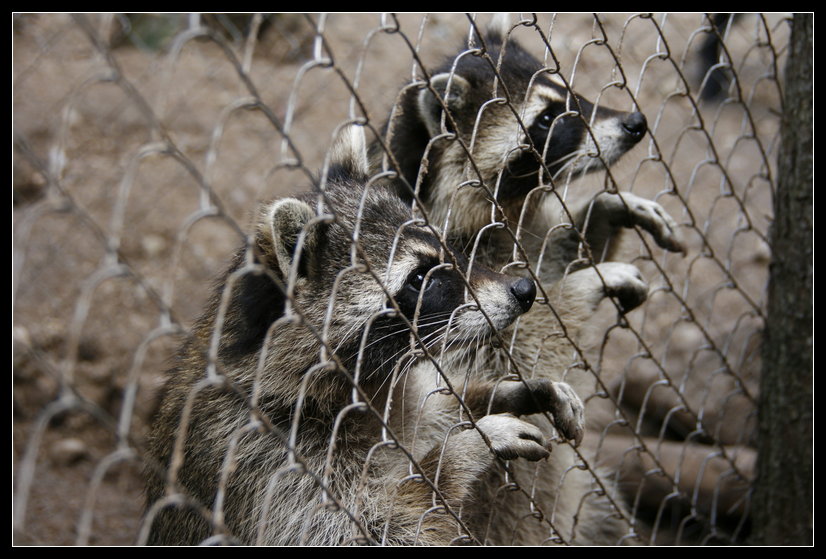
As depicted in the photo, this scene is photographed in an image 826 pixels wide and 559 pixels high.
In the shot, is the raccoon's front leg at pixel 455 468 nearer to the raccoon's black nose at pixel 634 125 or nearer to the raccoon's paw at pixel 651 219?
the raccoon's paw at pixel 651 219

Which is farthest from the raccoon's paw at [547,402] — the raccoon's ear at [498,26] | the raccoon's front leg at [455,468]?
the raccoon's ear at [498,26]

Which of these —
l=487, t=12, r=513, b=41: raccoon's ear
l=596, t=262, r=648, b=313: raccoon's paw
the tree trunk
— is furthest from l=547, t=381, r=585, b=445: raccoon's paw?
l=487, t=12, r=513, b=41: raccoon's ear

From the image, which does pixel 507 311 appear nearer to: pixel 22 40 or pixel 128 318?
pixel 128 318

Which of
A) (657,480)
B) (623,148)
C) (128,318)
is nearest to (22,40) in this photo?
(128,318)

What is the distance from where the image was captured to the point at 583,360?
2.78m

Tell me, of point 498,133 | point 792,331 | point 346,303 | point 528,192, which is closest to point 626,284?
point 528,192

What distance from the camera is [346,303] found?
249 centimetres

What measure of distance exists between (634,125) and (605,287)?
0.62m

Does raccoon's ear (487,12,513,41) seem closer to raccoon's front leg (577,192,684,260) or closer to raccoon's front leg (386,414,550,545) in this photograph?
raccoon's front leg (577,192,684,260)

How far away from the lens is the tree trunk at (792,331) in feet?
11.1

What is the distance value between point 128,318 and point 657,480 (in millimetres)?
3349

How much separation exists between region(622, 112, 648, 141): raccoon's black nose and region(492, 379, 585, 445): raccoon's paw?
107 centimetres

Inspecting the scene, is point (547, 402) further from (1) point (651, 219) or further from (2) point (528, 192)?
(1) point (651, 219)

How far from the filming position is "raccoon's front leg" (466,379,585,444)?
8.43 feet
